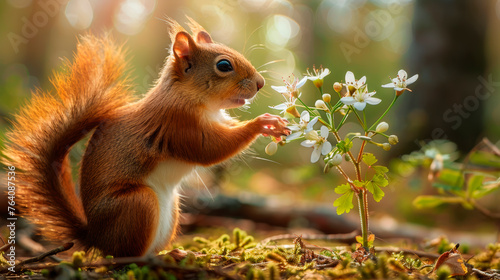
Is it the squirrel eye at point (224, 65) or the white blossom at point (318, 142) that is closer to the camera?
the white blossom at point (318, 142)

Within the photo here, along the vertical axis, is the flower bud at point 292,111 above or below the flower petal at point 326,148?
above

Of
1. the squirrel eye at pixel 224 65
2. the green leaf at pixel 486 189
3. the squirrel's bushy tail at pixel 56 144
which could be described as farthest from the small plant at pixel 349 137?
the squirrel's bushy tail at pixel 56 144

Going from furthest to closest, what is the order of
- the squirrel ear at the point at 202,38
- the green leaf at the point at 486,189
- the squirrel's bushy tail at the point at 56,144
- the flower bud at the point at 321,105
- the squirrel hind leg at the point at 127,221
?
1. the squirrel ear at the point at 202,38
2. the green leaf at the point at 486,189
3. the squirrel's bushy tail at the point at 56,144
4. the squirrel hind leg at the point at 127,221
5. the flower bud at the point at 321,105

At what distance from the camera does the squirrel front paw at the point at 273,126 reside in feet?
5.39

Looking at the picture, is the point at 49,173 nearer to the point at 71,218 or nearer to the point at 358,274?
the point at 71,218

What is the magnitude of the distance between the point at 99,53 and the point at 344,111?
1272 millimetres

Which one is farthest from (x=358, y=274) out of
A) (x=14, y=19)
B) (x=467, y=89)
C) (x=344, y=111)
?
(x=14, y=19)

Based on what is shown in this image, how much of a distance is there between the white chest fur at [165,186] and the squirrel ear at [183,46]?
566 millimetres

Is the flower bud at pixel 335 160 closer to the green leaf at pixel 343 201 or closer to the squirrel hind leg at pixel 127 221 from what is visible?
the green leaf at pixel 343 201

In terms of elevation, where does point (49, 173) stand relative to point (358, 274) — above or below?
above

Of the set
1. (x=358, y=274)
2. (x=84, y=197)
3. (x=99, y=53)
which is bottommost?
(x=358, y=274)

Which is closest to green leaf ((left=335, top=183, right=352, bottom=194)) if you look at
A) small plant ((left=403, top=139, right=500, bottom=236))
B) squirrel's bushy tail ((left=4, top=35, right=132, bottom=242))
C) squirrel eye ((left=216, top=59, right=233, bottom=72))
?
small plant ((left=403, top=139, right=500, bottom=236))

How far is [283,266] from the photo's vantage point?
1526mm

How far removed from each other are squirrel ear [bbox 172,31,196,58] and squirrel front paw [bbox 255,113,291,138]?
0.54 meters
